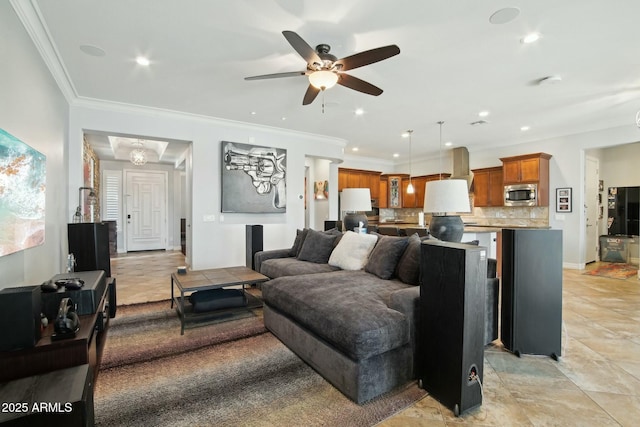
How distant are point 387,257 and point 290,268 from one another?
52.2 inches

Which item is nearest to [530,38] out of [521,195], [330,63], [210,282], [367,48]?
[367,48]

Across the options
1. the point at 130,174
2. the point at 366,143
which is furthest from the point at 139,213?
the point at 366,143

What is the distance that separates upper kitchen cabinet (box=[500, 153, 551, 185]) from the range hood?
2.90 ft

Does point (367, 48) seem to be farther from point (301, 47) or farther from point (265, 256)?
point (265, 256)

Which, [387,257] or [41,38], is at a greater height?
[41,38]

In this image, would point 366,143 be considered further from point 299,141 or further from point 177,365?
point 177,365

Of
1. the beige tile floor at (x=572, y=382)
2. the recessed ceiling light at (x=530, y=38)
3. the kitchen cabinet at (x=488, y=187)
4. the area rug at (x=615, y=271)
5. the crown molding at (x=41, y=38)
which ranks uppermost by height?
the recessed ceiling light at (x=530, y=38)

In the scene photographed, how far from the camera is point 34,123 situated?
2.65 m

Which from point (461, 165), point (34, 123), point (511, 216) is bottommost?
point (511, 216)

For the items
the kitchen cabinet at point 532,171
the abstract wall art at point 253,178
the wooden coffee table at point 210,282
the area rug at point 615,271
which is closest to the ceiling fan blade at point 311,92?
the wooden coffee table at point 210,282

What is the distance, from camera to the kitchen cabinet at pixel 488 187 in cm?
697

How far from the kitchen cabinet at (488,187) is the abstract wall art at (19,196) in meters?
7.84

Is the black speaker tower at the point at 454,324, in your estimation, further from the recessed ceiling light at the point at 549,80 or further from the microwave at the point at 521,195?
the microwave at the point at 521,195

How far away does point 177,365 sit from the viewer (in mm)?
2326
